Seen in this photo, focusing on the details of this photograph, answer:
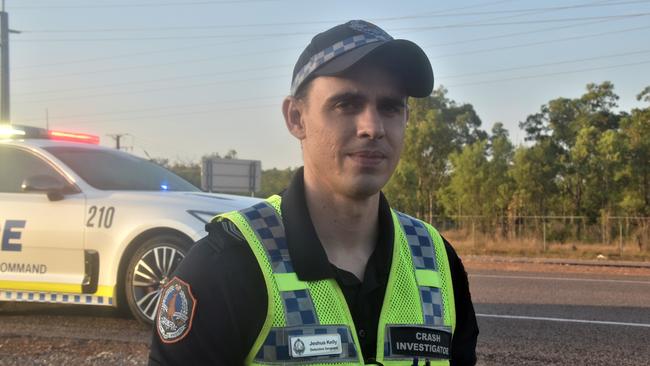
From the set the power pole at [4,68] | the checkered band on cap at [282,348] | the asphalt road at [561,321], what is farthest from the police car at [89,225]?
the power pole at [4,68]

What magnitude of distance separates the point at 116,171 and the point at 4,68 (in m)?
14.2

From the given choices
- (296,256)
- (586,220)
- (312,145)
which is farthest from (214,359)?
(586,220)

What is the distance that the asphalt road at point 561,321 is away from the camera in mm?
5207

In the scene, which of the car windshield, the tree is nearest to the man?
the car windshield

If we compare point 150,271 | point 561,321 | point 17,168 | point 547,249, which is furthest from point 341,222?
point 547,249

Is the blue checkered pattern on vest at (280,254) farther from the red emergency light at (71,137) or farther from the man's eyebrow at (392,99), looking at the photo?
the red emergency light at (71,137)

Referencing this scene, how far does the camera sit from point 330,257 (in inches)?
60.2

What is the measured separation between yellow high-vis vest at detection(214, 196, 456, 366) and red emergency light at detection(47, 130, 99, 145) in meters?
5.37

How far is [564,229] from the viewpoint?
25.0m

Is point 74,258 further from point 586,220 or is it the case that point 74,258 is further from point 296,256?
point 586,220

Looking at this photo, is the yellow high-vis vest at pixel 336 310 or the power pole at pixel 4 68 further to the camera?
the power pole at pixel 4 68

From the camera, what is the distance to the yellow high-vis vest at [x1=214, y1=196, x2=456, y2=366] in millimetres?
1348

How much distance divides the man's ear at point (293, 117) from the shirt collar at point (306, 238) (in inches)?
4.3

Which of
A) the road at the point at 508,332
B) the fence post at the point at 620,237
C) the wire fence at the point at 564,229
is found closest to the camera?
the road at the point at 508,332
